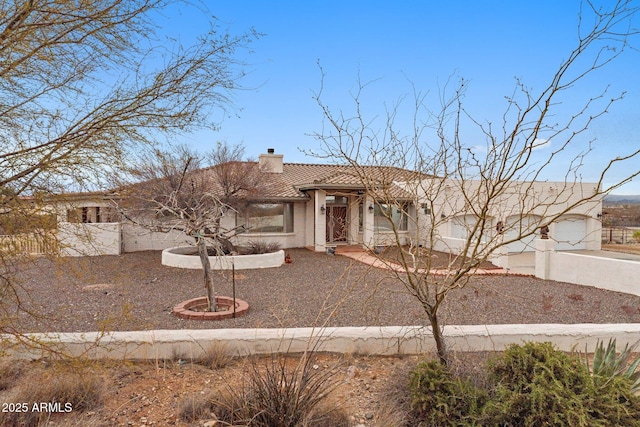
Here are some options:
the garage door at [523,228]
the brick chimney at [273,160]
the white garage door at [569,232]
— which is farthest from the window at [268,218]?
the white garage door at [569,232]

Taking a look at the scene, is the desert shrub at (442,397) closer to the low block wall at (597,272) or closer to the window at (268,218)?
the low block wall at (597,272)

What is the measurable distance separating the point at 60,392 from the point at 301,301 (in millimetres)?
6191

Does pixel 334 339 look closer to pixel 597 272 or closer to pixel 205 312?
pixel 205 312

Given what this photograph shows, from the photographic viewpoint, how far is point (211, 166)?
19453mm

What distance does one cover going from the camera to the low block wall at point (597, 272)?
11.4 meters

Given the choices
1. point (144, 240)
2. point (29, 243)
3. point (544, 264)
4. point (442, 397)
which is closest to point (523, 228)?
point (544, 264)

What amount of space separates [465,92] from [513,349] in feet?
10.8

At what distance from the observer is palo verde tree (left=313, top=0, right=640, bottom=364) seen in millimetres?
3650

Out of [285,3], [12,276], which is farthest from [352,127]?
[12,276]

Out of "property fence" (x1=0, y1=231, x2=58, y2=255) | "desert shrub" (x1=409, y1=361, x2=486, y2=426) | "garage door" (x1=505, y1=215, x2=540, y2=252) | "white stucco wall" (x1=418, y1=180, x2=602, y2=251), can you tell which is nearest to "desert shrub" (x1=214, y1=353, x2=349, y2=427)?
"desert shrub" (x1=409, y1=361, x2=486, y2=426)

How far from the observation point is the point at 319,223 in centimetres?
2091

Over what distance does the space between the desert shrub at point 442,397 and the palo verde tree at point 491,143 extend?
17.6 inches

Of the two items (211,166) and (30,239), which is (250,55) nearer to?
(30,239)

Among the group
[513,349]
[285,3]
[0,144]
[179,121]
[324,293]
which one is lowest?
[324,293]
